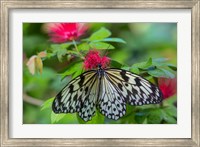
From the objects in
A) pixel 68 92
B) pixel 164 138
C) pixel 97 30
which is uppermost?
pixel 97 30

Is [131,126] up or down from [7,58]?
down

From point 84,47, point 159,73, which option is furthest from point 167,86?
point 84,47

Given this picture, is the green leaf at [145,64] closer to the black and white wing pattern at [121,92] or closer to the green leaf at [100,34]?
the black and white wing pattern at [121,92]

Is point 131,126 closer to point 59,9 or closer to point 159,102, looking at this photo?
point 159,102

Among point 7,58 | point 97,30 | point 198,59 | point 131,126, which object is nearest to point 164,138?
point 131,126

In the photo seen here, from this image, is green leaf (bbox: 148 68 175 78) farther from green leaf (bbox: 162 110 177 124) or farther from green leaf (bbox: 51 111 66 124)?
green leaf (bbox: 51 111 66 124)

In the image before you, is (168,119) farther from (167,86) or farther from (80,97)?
(80,97)

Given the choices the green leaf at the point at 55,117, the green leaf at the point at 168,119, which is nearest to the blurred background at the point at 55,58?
the green leaf at the point at 55,117
